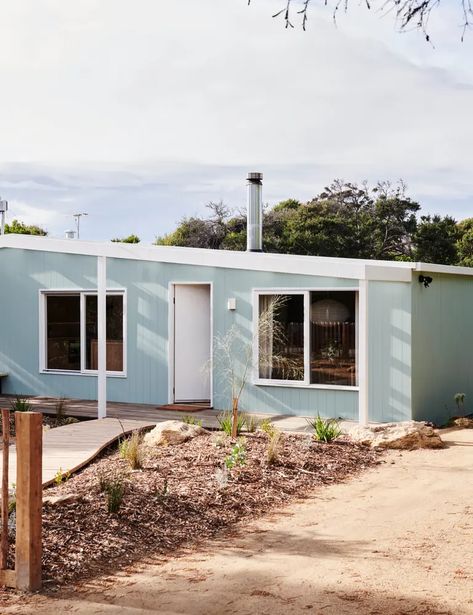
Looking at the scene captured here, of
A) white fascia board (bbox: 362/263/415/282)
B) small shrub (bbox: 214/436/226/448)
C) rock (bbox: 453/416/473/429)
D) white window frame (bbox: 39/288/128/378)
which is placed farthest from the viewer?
white window frame (bbox: 39/288/128/378)

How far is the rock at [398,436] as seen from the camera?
424 inches

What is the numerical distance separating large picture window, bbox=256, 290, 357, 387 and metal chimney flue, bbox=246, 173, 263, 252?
3.29 meters

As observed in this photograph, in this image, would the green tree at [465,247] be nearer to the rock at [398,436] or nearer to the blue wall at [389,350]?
the blue wall at [389,350]

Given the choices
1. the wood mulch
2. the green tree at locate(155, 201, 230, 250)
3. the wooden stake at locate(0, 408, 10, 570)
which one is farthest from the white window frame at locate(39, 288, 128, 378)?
the green tree at locate(155, 201, 230, 250)

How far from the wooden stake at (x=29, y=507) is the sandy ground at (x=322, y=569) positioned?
0.21 m

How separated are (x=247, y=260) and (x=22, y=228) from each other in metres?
30.2

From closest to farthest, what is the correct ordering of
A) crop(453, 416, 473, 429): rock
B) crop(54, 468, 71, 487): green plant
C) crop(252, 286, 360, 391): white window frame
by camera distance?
1. crop(54, 468, 71, 487): green plant
2. crop(252, 286, 360, 391): white window frame
3. crop(453, 416, 473, 429): rock

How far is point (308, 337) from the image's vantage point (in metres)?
12.6

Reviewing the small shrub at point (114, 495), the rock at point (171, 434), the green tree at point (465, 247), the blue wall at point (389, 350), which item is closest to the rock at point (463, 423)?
the blue wall at point (389, 350)

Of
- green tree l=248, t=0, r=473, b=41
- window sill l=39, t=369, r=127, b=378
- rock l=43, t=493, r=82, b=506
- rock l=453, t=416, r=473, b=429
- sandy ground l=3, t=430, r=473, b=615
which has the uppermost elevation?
green tree l=248, t=0, r=473, b=41

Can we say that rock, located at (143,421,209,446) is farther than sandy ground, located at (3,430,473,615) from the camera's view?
Yes

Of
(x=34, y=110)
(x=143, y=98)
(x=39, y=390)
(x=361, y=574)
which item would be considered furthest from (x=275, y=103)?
(x=361, y=574)

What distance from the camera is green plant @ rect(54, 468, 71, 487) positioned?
8.45 metres

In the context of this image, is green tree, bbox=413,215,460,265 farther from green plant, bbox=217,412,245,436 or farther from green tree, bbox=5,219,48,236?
green plant, bbox=217,412,245,436
